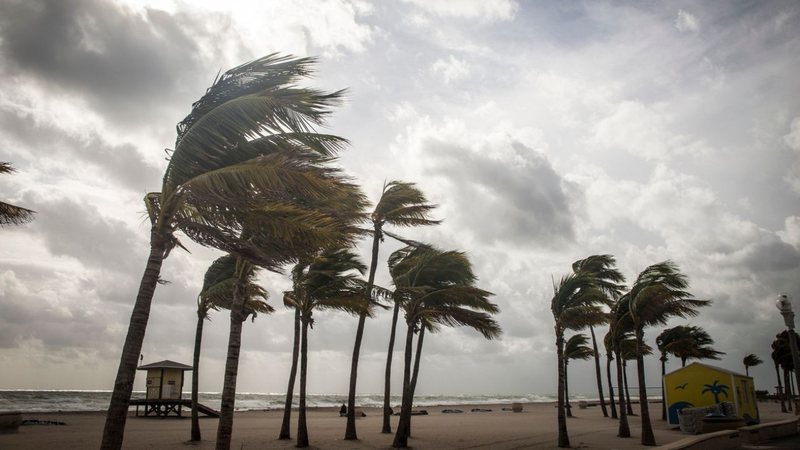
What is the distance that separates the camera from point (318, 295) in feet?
57.8

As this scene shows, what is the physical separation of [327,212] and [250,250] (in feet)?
4.89

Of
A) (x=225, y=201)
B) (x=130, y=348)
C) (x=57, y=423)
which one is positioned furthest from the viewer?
(x=57, y=423)

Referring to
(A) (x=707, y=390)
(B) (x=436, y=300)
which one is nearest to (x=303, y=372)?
(B) (x=436, y=300)

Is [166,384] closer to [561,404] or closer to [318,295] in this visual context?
[318,295]

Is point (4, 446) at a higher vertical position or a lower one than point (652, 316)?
lower

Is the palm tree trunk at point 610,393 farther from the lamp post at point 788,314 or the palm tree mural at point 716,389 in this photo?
the lamp post at point 788,314

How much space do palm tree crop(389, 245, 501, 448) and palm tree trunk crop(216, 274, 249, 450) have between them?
7735 mm

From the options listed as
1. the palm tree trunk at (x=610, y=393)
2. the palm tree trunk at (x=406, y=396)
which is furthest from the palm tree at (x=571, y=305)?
the palm tree trunk at (x=610, y=393)

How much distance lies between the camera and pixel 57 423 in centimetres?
2702

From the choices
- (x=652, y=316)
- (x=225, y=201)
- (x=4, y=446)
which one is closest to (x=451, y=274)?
(x=652, y=316)

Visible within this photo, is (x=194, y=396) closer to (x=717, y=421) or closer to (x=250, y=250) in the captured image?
(x=250, y=250)

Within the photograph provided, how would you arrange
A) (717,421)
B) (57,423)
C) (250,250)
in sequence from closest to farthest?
(250,250), (717,421), (57,423)

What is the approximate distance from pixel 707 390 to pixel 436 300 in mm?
15296

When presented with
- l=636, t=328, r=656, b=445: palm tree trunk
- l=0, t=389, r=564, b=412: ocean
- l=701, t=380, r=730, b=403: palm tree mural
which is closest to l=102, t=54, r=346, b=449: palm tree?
l=636, t=328, r=656, b=445: palm tree trunk
